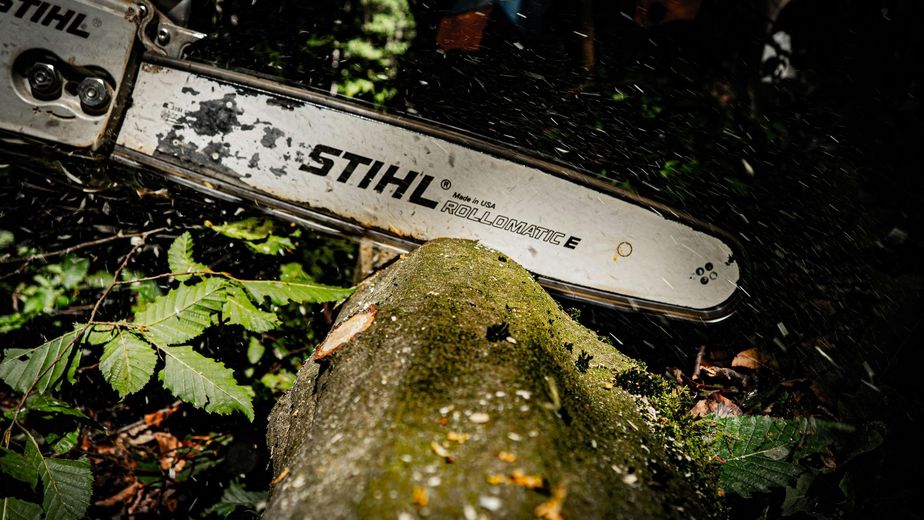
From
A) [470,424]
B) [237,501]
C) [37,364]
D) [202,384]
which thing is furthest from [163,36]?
[237,501]

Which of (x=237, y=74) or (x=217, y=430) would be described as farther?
(x=217, y=430)

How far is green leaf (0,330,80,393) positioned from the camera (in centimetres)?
126

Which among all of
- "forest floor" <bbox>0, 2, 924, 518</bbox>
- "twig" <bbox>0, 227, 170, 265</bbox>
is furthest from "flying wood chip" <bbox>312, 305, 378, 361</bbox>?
"twig" <bbox>0, 227, 170, 265</bbox>

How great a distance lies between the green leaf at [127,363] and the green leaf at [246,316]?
0.87 ft

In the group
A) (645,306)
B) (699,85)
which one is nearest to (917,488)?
(645,306)

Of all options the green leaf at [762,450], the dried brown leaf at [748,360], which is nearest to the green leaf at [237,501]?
the green leaf at [762,450]

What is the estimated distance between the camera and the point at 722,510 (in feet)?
3.13

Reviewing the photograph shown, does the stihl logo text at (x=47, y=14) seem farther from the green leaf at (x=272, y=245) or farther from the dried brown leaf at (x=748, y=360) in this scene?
the dried brown leaf at (x=748, y=360)

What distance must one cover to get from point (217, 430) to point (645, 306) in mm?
2675

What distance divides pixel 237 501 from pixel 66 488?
87cm

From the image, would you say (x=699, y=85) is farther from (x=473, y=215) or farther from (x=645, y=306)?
(x=473, y=215)

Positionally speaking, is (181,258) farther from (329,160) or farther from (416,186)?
(416,186)

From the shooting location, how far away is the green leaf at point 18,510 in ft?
3.56

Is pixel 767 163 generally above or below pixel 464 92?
above
